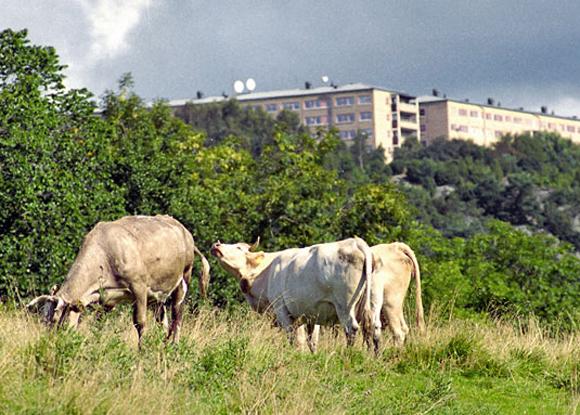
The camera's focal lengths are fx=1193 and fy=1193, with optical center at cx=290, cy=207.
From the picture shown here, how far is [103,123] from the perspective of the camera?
102ft

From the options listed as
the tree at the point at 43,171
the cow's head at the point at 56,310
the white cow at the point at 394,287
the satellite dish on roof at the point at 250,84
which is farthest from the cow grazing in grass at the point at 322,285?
the satellite dish on roof at the point at 250,84

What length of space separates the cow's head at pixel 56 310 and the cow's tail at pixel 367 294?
13.0 ft

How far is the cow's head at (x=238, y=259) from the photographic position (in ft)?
60.3

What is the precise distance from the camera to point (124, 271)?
13367 millimetres

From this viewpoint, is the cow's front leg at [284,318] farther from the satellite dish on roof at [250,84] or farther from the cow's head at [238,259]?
the satellite dish on roof at [250,84]

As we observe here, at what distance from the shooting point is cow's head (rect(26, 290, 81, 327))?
1274 cm

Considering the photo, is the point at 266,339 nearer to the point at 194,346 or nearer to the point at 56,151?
the point at 194,346

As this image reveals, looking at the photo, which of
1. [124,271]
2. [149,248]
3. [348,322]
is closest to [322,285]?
[348,322]

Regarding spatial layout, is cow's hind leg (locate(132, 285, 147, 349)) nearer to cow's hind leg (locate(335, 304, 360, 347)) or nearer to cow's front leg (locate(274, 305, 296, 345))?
cow's hind leg (locate(335, 304, 360, 347))

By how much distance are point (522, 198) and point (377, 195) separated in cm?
9732

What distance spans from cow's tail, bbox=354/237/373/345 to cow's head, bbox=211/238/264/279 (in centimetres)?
311

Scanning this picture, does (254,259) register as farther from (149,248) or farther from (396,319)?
(149,248)

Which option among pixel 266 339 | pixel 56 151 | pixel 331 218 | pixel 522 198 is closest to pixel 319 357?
pixel 266 339

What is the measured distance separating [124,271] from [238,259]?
521 cm
